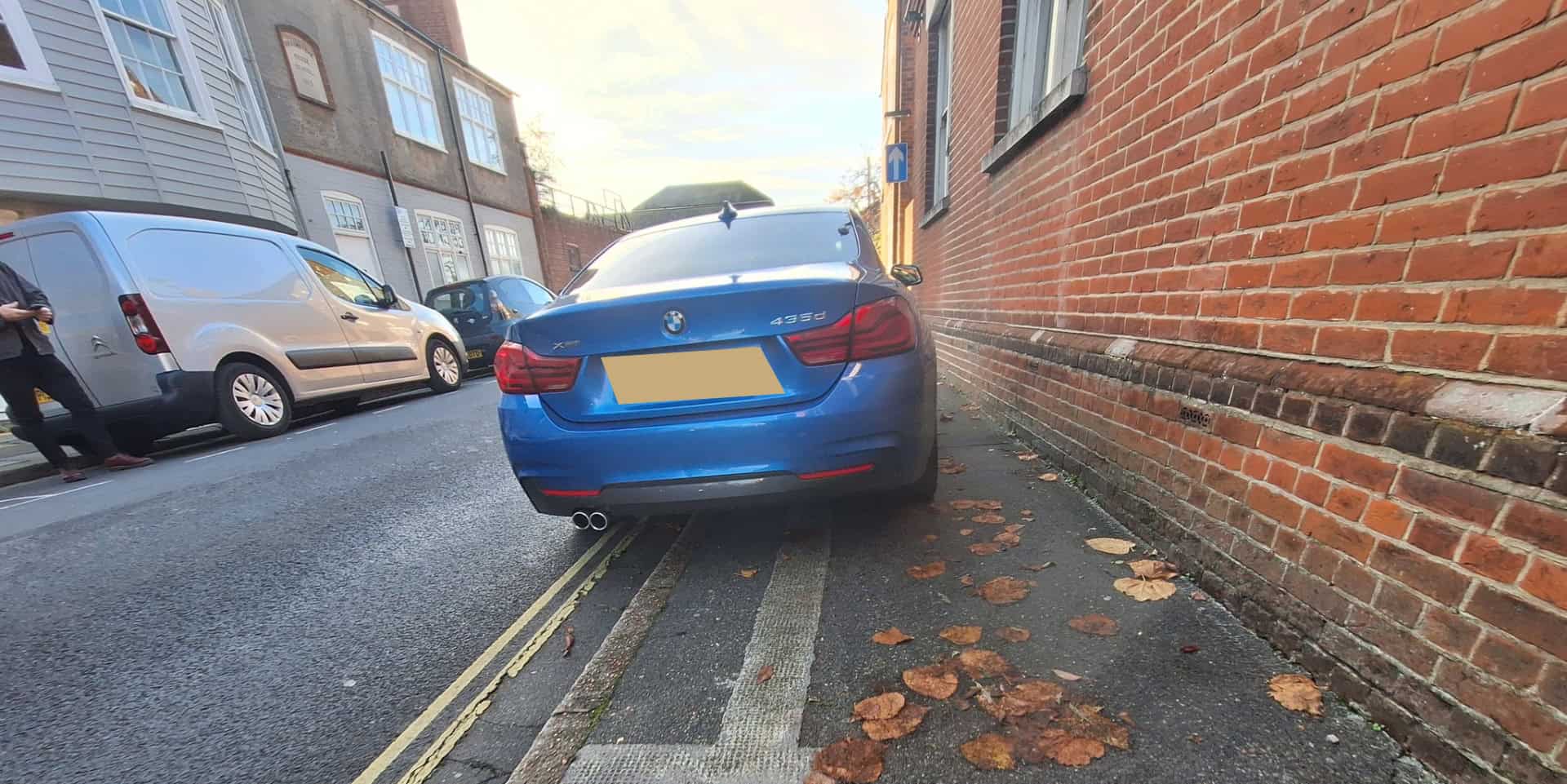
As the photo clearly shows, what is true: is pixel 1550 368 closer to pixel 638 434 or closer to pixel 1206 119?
pixel 1206 119

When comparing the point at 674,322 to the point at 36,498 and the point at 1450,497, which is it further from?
the point at 36,498

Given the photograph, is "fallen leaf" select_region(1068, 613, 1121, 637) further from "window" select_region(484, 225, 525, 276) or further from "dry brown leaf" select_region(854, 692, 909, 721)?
"window" select_region(484, 225, 525, 276)

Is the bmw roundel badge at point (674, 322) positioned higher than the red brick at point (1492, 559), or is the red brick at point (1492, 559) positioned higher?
the bmw roundel badge at point (674, 322)

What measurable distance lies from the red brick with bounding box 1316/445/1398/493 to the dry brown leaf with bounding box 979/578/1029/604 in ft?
2.82

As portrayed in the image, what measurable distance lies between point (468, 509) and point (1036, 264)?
353 centimetres

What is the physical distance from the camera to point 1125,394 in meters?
A: 2.19

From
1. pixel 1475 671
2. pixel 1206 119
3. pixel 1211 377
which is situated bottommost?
pixel 1475 671

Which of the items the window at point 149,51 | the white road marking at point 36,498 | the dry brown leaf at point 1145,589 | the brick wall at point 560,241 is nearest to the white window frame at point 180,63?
the window at point 149,51

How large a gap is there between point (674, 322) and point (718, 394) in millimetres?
285

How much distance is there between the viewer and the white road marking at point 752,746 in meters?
1.22

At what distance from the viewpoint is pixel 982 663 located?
149 cm

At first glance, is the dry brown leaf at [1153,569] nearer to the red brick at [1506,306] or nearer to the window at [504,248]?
the red brick at [1506,306]

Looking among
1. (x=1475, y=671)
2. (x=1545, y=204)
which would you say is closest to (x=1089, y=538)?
(x=1475, y=671)

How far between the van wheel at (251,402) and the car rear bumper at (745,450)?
4849mm
